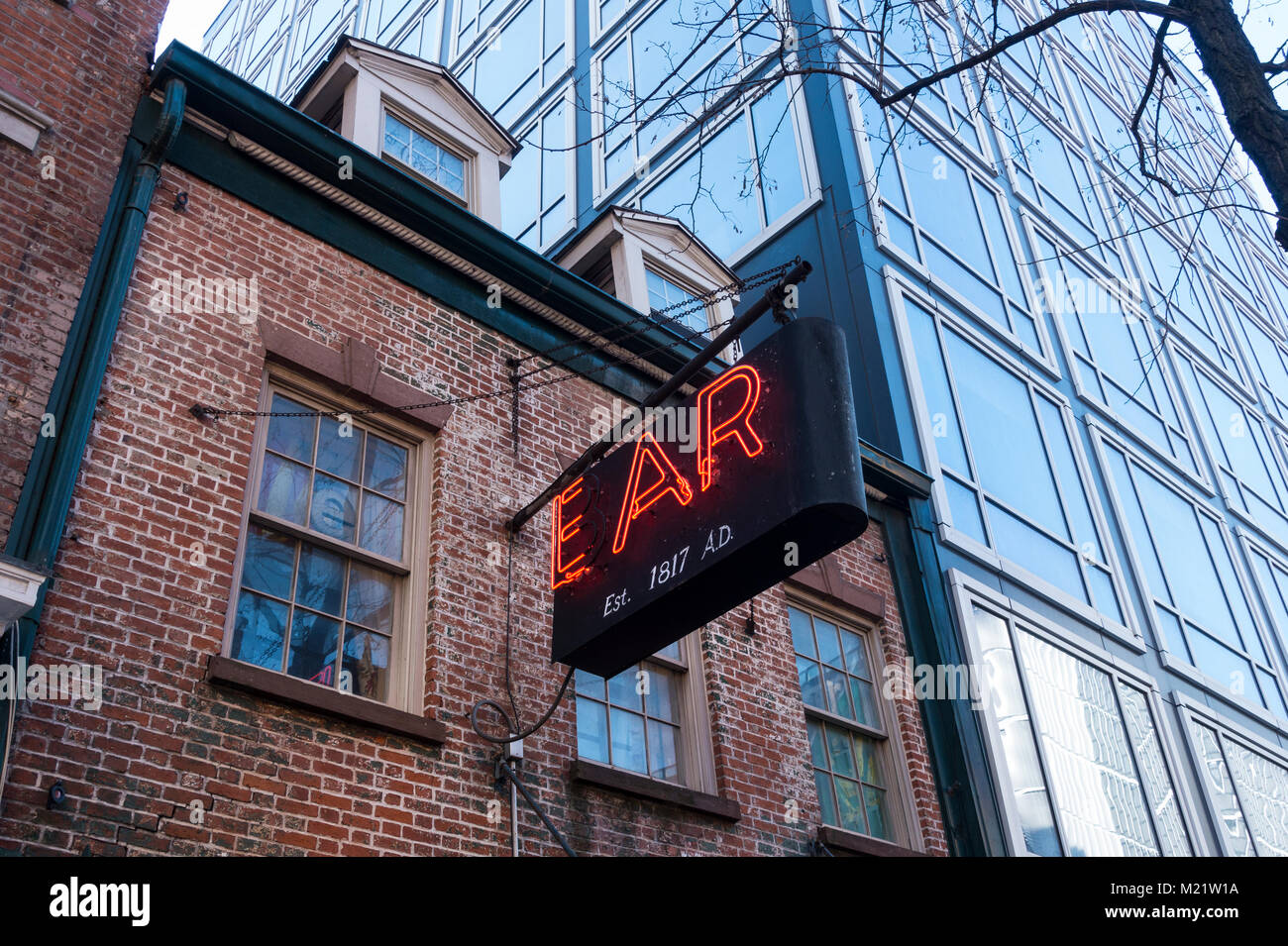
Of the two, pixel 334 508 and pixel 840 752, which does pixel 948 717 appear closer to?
pixel 840 752

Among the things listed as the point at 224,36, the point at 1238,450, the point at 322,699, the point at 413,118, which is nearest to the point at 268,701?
the point at 322,699

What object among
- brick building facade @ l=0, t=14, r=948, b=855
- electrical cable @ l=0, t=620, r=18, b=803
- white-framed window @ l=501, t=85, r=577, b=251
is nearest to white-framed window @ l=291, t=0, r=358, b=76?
white-framed window @ l=501, t=85, r=577, b=251

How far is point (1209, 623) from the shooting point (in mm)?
15812

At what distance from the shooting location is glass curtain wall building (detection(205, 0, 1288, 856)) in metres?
11.5

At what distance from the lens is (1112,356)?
701 inches

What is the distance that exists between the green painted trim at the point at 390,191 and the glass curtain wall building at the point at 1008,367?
4.77ft

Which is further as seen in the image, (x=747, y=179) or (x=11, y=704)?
(x=747, y=179)

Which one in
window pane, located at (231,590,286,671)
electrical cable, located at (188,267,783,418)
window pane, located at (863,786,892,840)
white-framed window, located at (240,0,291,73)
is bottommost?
window pane, located at (863,786,892,840)

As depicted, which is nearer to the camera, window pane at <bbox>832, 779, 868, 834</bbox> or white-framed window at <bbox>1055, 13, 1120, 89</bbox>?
window pane at <bbox>832, 779, 868, 834</bbox>

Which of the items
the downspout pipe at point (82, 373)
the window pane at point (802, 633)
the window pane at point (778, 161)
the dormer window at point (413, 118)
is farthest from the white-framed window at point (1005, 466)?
the downspout pipe at point (82, 373)

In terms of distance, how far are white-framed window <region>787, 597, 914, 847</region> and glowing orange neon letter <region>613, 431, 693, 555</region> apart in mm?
3373

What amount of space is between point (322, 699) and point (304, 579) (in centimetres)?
93

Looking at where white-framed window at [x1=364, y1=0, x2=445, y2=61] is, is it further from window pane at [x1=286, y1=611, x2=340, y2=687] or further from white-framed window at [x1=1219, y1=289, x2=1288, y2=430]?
window pane at [x1=286, y1=611, x2=340, y2=687]

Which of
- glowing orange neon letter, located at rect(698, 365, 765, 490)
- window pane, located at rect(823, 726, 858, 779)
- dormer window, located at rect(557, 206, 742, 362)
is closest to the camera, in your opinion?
glowing orange neon letter, located at rect(698, 365, 765, 490)
